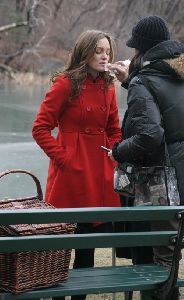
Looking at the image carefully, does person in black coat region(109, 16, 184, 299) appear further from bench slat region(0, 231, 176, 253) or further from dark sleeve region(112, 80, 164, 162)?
bench slat region(0, 231, 176, 253)

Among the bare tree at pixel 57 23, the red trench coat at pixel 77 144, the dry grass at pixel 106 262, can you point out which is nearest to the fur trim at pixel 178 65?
the red trench coat at pixel 77 144

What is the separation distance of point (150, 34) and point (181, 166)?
0.65 metres

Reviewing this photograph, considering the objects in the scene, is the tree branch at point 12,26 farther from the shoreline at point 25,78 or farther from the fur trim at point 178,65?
the fur trim at point 178,65

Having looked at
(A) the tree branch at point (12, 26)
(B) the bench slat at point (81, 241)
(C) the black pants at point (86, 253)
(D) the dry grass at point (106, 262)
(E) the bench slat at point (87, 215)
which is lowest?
(D) the dry grass at point (106, 262)

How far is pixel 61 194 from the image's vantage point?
405 cm

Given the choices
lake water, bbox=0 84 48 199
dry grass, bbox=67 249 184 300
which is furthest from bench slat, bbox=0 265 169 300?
lake water, bbox=0 84 48 199

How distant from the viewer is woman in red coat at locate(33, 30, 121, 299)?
3994mm

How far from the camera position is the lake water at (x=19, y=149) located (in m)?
9.83

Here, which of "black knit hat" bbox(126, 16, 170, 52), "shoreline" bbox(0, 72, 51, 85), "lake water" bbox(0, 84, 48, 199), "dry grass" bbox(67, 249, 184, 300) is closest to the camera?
"black knit hat" bbox(126, 16, 170, 52)

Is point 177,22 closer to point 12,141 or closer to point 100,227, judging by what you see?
point 12,141

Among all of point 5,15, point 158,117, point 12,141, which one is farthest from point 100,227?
point 5,15

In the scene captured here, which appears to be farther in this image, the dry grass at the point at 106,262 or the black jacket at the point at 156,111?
the dry grass at the point at 106,262

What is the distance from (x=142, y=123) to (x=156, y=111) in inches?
3.3

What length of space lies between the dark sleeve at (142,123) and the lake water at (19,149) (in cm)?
580
